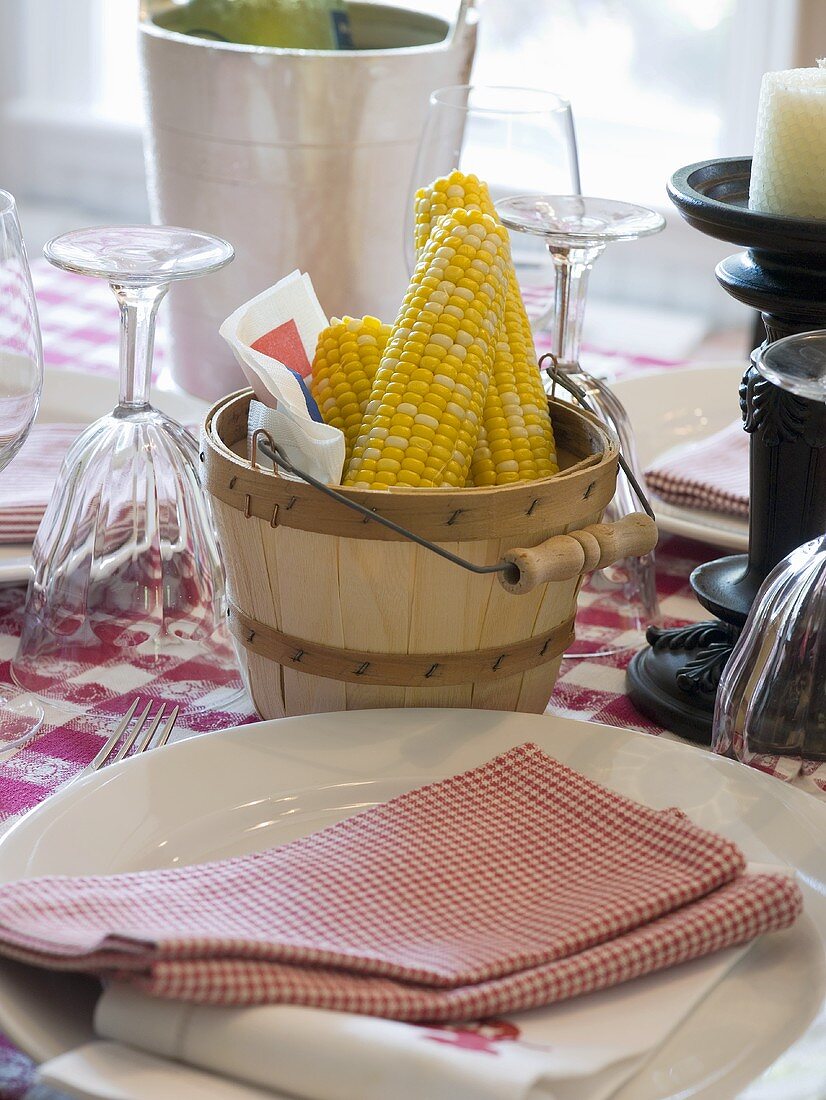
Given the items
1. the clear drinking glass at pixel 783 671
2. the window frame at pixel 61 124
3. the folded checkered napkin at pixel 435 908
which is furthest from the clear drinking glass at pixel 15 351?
the window frame at pixel 61 124

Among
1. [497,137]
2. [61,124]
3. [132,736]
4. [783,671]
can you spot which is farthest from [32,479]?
[61,124]

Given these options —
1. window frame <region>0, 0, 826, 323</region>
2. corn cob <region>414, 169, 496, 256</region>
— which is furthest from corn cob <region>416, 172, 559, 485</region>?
window frame <region>0, 0, 826, 323</region>

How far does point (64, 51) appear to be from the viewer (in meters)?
2.59

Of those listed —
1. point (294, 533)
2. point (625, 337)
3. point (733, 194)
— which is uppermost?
point (733, 194)

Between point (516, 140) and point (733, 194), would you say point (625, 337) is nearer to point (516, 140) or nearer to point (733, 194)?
point (516, 140)

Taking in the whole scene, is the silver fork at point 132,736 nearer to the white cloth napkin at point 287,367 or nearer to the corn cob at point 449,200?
the white cloth napkin at point 287,367

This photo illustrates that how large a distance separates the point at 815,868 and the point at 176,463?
380 mm

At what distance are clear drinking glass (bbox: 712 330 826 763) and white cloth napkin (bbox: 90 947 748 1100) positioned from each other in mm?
210

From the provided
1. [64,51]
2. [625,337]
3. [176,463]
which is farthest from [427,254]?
[64,51]

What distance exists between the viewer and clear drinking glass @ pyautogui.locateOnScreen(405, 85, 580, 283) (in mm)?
883

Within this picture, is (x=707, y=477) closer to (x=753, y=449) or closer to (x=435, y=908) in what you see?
(x=753, y=449)

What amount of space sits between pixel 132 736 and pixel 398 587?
0.51ft

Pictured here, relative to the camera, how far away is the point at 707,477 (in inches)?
34.9

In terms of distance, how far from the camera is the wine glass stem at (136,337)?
0.67 m
